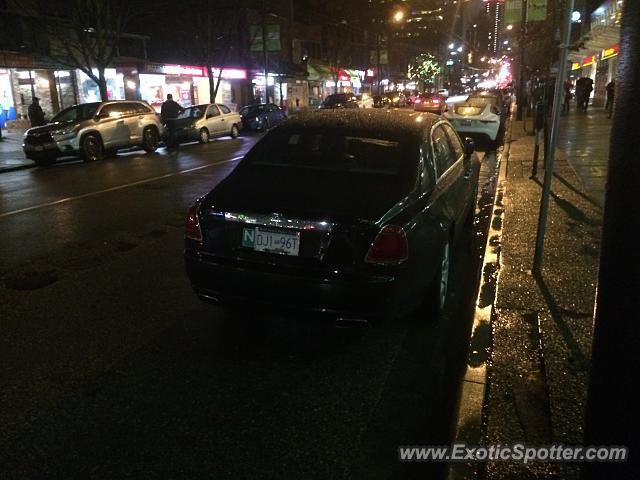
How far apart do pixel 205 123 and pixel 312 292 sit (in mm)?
19370

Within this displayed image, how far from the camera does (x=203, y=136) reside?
71.3 feet

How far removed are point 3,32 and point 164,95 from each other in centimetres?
917

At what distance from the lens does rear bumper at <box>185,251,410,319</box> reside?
3.51 m

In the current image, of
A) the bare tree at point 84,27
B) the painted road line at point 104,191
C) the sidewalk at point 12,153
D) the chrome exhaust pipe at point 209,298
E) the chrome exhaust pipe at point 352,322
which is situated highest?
the bare tree at point 84,27

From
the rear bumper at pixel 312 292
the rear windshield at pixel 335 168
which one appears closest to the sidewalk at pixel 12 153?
the rear windshield at pixel 335 168

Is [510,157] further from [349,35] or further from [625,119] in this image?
[349,35]

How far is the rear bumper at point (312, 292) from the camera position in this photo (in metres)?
3.51

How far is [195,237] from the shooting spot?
3955 millimetres

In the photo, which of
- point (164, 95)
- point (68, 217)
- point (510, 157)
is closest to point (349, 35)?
point (164, 95)

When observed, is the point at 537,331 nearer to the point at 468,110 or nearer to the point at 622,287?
the point at 622,287

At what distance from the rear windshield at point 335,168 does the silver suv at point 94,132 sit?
12.7 meters

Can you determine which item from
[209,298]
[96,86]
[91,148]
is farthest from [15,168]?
[209,298]

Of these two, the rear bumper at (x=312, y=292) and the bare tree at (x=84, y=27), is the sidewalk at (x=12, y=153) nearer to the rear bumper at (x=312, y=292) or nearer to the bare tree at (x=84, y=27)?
the bare tree at (x=84, y=27)

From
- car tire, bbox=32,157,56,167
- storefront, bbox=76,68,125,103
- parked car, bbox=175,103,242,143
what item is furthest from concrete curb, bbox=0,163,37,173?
storefront, bbox=76,68,125,103
